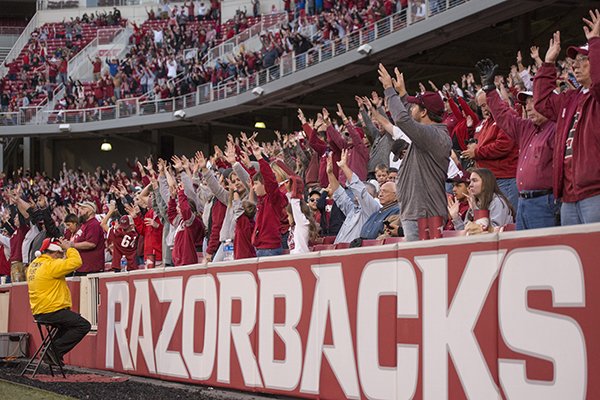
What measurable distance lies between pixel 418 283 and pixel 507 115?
1595 mm

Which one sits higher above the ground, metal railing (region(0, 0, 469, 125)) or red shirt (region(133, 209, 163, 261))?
metal railing (region(0, 0, 469, 125))

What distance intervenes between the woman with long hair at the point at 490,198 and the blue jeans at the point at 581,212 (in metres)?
1.11

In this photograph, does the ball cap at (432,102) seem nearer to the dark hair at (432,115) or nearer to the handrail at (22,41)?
the dark hair at (432,115)

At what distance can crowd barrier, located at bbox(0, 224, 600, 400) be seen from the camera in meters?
4.98

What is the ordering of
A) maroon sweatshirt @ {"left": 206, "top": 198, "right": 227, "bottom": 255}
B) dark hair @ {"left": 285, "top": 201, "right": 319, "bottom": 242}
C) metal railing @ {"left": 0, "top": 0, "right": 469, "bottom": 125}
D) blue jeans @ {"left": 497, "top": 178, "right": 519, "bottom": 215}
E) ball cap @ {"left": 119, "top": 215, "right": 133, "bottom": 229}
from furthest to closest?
1. metal railing @ {"left": 0, "top": 0, "right": 469, "bottom": 125}
2. ball cap @ {"left": 119, "top": 215, "right": 133, "bottom": 229}
3. maroon sweatshirt @ {"left": 206, "top": 198, "right": 227, "bottom": 255}
4. dark hair @ {"left": 285, "top": 201, "right": 319, "bottom": 242}
5. blue jeans @ {"left": 497, "top": 178, "right": 519, "bottom": 215}

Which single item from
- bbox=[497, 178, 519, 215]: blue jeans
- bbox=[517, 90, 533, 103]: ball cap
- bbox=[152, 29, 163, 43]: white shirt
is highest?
bbox=[152, 29, 163, 43]: white shirt

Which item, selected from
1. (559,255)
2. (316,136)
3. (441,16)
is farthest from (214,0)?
(559,255)

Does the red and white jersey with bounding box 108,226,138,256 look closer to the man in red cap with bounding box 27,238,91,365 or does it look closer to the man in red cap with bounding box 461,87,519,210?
the man in red cap with bounding box 27,238,91,365

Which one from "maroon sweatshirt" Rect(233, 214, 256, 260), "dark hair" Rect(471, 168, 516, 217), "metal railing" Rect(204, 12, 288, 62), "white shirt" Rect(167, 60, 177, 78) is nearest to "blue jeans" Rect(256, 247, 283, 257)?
"maroon sweatshirt" Rect(233, 214, 256, 260)

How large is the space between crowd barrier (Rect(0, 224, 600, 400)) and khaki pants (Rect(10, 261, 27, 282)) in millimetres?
8302

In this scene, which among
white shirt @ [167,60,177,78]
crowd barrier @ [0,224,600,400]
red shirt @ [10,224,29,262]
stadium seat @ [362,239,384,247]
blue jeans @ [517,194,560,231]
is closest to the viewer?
crowd barrier @ [0,224,600,400]

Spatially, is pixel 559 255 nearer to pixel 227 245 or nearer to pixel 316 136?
pixel 227 245

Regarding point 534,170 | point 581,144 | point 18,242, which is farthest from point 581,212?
point 18,242

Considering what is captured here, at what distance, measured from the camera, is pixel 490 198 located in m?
7.27
